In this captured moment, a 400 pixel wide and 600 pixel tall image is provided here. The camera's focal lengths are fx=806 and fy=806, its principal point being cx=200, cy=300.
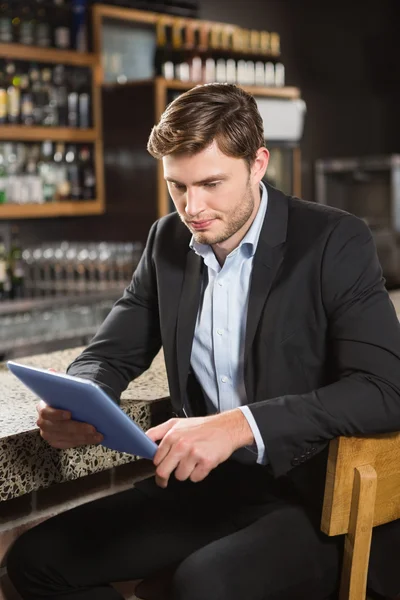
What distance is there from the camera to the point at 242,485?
1.56m

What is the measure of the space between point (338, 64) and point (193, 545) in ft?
20.1

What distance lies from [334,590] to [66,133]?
11.8 feet

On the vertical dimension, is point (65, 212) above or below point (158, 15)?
below

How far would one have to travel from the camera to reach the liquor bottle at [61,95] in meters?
4.54

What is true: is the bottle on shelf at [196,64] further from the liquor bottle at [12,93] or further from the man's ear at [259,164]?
the man's ear at [259,164]

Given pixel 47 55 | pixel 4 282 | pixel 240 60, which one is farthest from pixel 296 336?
pixel 240 60

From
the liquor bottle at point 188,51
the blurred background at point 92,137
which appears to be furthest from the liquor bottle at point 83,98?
the liquor bottle at point 188,51

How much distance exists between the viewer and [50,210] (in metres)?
4.59

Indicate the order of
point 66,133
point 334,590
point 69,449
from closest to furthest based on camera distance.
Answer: point 334,590 → point 69,449 → point 66,133

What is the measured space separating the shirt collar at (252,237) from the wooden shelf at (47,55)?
297 centimetres

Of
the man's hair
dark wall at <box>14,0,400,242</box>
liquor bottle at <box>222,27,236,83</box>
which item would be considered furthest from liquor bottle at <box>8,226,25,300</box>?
the man's hair

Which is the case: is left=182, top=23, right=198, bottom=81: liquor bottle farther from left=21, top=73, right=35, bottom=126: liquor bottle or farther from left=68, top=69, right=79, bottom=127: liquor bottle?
left=21, top=73, right=35, bottom=126: liquor bottle

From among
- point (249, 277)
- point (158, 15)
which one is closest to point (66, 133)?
point (158, 15)

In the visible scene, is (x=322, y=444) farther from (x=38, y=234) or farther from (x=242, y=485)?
(x=38, y=234)
